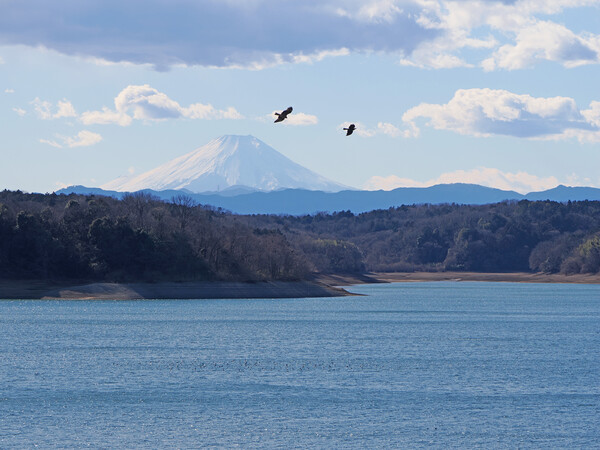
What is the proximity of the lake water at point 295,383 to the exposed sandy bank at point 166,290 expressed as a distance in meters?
33.8

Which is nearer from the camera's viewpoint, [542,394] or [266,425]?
[266,425]

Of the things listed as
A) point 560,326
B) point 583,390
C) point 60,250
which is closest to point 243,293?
point 60,250

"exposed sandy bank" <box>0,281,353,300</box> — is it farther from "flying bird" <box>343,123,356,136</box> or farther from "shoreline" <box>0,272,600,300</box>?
"flying bird" <box>343,123,356,136</box>

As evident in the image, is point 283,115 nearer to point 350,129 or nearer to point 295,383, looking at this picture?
point 350,129

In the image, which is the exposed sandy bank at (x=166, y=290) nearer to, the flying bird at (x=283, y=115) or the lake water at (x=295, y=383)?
the lake water at (x=295, y=383)

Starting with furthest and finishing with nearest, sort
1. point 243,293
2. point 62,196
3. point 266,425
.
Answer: point 62,196 < point 243,293 < point 266,425

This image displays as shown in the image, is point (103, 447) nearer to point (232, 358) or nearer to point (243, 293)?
point (232, 358)

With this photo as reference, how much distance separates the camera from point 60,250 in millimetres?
154625

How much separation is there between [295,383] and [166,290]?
99.9 meters

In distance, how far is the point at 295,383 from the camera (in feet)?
203

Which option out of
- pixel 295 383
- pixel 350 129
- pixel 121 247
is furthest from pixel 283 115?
pixel 121 247

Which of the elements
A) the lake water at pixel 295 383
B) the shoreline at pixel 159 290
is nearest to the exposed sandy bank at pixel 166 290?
the shoreline at pixel 159 290

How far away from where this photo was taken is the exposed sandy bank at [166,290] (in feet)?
486

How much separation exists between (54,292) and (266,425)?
348 feet
